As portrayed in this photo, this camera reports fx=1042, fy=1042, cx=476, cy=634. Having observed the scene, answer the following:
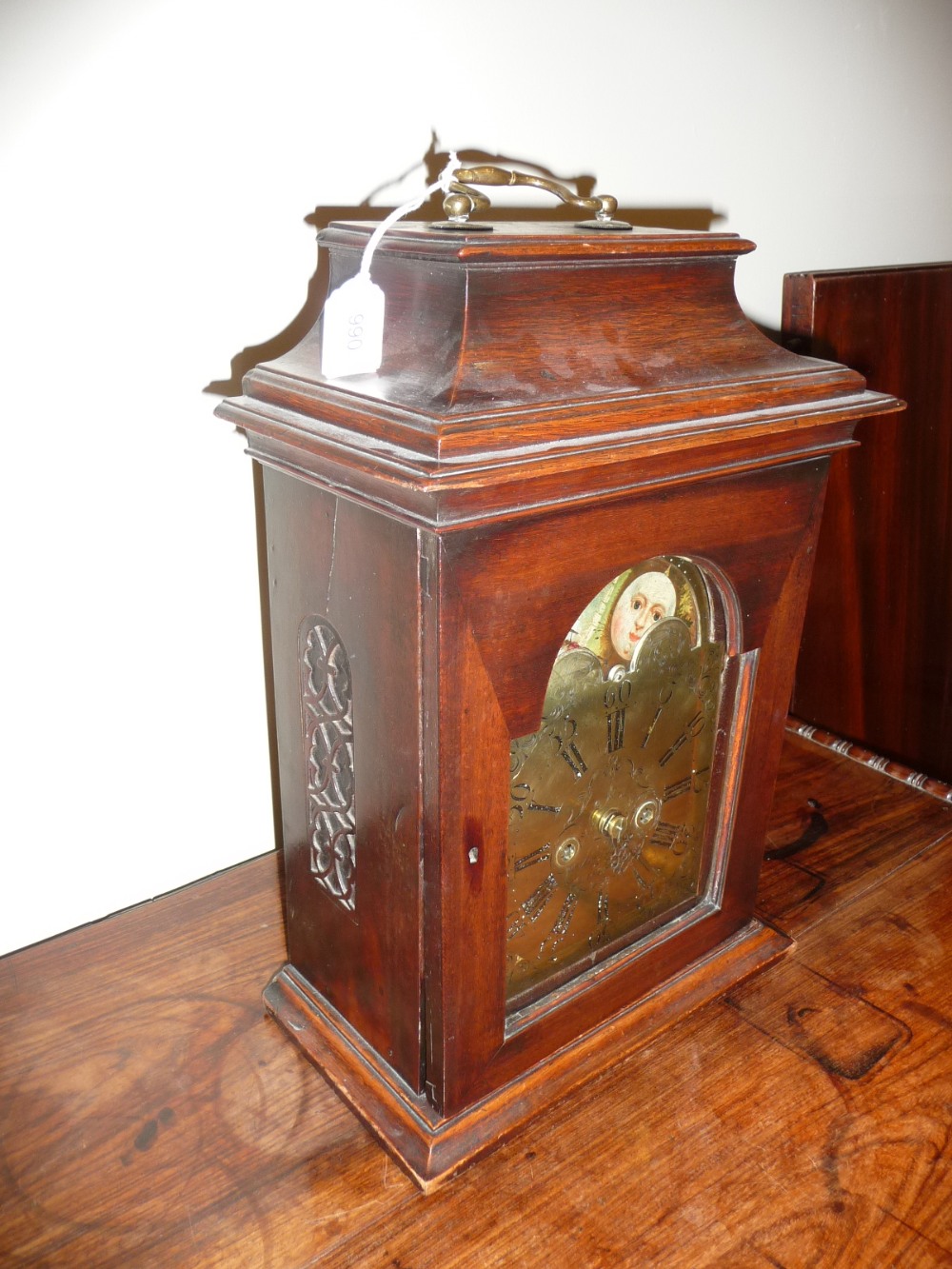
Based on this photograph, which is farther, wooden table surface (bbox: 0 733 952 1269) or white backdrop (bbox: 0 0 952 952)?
white backdrop (bbox: 0 0 952 952)

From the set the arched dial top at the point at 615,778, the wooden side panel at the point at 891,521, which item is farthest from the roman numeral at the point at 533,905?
the wooden side panel at the point at 891,521

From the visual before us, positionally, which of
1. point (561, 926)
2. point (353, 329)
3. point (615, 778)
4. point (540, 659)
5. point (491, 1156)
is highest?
point (353, 329)

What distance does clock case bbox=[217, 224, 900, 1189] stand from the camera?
2.12 ft

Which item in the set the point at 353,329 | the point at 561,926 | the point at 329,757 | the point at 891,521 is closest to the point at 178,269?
the point at 353,329

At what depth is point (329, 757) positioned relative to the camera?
0.83 meters

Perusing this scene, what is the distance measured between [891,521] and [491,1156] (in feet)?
3.17

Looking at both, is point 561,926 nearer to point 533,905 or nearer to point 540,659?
point 533,905

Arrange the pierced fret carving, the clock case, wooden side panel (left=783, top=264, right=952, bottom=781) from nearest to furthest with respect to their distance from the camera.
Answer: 1. the clock case
2. the pierced fret carving
3. wooden side panel (left=783, top=264, right=952, bottom=781)

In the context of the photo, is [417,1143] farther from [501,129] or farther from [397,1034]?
[501,129]

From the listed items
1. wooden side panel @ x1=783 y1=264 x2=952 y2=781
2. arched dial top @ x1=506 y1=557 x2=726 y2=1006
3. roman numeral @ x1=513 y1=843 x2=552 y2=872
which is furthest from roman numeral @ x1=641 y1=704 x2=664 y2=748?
wooden side panel @ x1=783 y1=264 x2=952 y2=781

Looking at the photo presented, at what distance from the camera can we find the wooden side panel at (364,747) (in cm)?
69

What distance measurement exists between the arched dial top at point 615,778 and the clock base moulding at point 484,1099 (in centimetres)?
6

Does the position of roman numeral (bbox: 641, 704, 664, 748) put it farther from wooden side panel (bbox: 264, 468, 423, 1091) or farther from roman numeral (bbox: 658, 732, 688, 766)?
wooden side panel (bbox: 264, 468, 423, 1091)

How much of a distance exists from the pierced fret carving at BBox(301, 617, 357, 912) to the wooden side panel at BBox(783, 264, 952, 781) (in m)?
0.81
